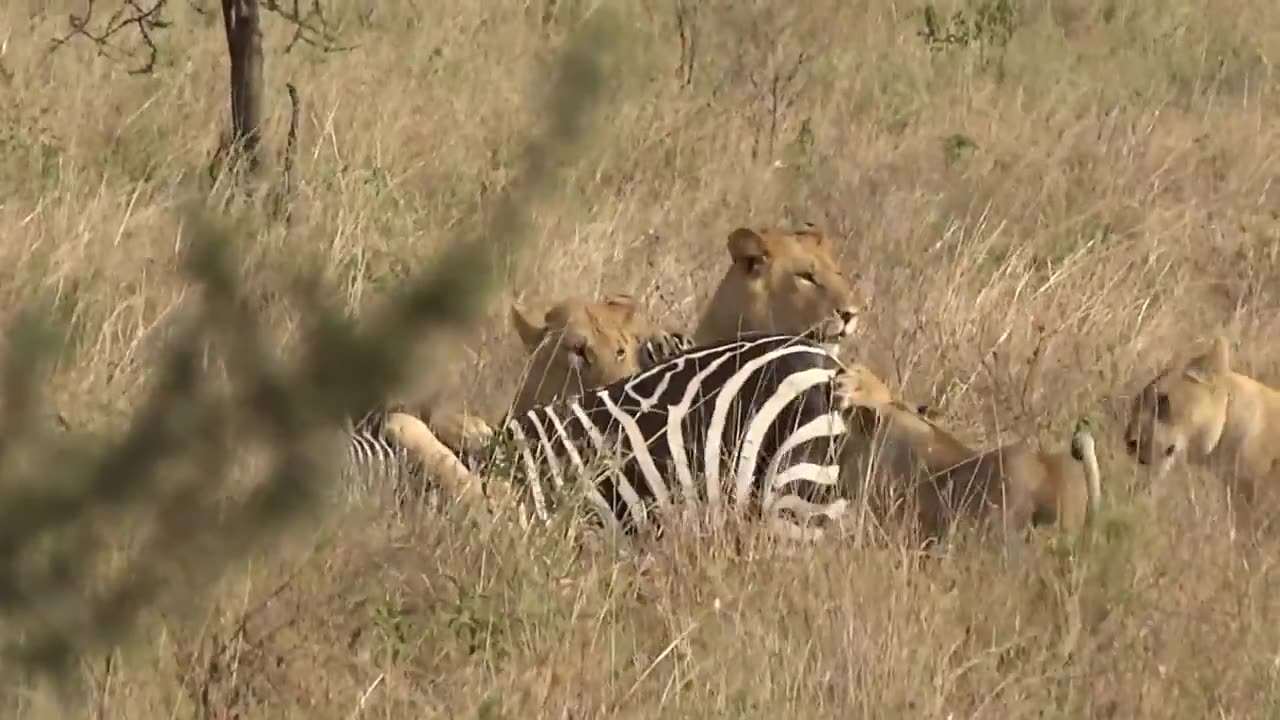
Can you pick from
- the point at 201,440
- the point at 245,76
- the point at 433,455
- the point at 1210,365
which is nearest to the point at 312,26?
the point at 245,76

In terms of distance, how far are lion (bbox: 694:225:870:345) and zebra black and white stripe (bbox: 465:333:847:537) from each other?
89 cm

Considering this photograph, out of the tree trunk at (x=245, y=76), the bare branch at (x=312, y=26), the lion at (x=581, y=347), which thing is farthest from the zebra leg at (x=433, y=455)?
the bare branch at (x=312, y=26)

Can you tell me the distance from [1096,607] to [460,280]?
2.18 meters

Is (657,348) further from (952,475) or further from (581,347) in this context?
(952,475)

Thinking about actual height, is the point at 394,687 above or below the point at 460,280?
below

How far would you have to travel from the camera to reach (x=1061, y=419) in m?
5.79

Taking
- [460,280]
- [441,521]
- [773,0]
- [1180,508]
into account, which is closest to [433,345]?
[460,280]

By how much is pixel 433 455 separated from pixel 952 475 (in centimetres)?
125

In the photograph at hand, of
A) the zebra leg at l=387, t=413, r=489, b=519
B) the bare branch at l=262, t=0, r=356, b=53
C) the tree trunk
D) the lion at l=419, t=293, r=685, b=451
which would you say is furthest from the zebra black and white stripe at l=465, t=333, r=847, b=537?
the bare branch at l=262, t=0, r=356, b=53

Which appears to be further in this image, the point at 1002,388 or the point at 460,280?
the point at 1002,388

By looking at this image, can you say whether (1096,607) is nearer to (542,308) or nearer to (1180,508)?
(1180,508)

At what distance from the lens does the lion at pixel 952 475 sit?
4.59 m

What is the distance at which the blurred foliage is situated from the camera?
2.60 metres

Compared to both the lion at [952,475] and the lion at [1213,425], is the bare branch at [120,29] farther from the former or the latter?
the lion at [1213,425]
